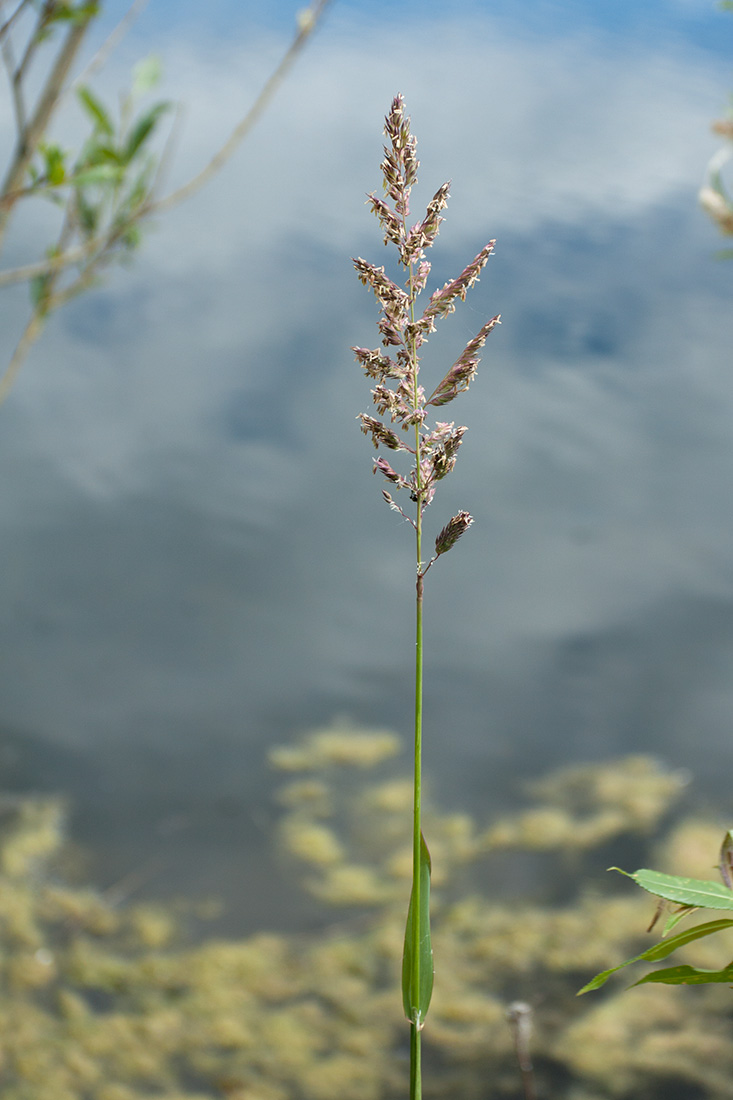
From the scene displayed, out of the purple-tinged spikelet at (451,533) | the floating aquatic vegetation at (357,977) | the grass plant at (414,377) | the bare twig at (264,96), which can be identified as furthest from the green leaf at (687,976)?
the floating aquatic vegetation at (357,977)

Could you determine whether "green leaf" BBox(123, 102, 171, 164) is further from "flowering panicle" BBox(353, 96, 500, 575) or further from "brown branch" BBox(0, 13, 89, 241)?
"flowering panicle" BBox(353, 96, 500, 575)

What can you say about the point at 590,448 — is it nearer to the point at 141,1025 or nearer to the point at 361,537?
the point at 361,537

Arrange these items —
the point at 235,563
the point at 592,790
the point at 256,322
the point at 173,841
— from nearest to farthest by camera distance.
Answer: the point at 173,841, the point at 592,790, the point at 235,563, the point at 256,322

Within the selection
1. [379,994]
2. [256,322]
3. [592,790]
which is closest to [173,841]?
[379,994]

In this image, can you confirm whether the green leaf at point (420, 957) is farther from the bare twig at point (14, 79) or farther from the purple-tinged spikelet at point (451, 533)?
the bare twig at point (14, 79)

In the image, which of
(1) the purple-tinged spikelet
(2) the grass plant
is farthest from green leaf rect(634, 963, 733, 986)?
(1) the purple-tinged spikelet

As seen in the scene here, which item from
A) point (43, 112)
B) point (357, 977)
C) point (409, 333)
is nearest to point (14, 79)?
point (43, 112)
